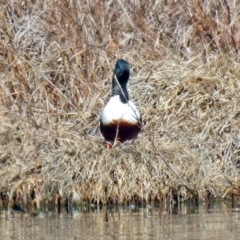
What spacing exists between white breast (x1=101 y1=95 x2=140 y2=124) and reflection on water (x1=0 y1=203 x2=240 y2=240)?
1.28 meters

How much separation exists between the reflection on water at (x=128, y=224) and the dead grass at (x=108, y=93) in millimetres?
380

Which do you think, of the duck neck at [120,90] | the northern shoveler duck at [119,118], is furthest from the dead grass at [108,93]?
the duck neck at [120,90]

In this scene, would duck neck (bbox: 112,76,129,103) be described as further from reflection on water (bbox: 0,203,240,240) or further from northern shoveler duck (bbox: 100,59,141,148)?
reflection on water (bbox: 0,203,240,240)

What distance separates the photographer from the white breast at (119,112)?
973cm

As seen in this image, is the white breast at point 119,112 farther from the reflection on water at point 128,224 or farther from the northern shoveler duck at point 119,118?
the reflection on water at point 128,224

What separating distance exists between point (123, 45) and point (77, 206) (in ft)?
9.91

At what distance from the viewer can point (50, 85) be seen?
10898mm

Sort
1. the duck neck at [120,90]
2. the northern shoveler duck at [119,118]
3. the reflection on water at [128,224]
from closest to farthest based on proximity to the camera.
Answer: the reflection on water at [128,224] < the northern shoveler duck at [119,118] < the duck neck at [120,90]

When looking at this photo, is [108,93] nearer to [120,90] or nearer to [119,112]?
[120,90]

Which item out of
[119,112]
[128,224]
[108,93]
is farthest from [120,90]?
[128,224]

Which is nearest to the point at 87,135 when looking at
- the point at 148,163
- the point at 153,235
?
the point at 148,163

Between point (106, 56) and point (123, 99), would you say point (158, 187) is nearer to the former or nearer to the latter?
point (123, 99)

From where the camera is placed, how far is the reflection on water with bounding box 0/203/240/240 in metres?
7.15

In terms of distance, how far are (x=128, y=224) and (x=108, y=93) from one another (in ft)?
10.8
